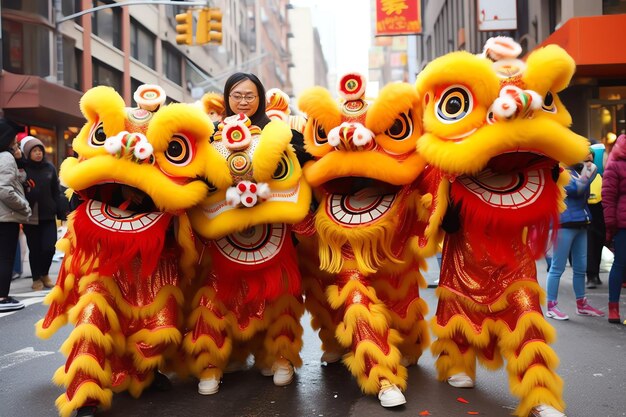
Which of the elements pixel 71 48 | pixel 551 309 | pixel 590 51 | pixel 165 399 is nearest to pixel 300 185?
pixel 165 399

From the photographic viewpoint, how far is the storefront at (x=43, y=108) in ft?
54.4

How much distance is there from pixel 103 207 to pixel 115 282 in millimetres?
A: 465

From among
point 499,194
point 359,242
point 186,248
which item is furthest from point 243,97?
point 499,194

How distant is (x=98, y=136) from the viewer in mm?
3721

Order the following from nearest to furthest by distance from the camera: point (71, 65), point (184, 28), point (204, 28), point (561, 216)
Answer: point (561, 216) → point (184, 28) → point (204, 28) → point (71, 65)

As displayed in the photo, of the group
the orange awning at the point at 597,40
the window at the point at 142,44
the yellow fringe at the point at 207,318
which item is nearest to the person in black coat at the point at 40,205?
the yellow fringe at the point at 207,318

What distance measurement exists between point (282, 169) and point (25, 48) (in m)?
16.0

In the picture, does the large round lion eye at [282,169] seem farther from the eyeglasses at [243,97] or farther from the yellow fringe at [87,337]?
the yellow fringe at [87,337]

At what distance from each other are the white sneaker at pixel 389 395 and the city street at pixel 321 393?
0.19 feet

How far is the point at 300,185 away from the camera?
161 inches

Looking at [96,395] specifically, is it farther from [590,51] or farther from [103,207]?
[590,51]

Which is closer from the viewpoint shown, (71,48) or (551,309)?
(551,309)

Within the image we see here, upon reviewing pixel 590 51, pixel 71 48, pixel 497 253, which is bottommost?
pixel 497 253

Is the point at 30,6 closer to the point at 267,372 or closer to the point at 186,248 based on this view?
the point at 186,248
